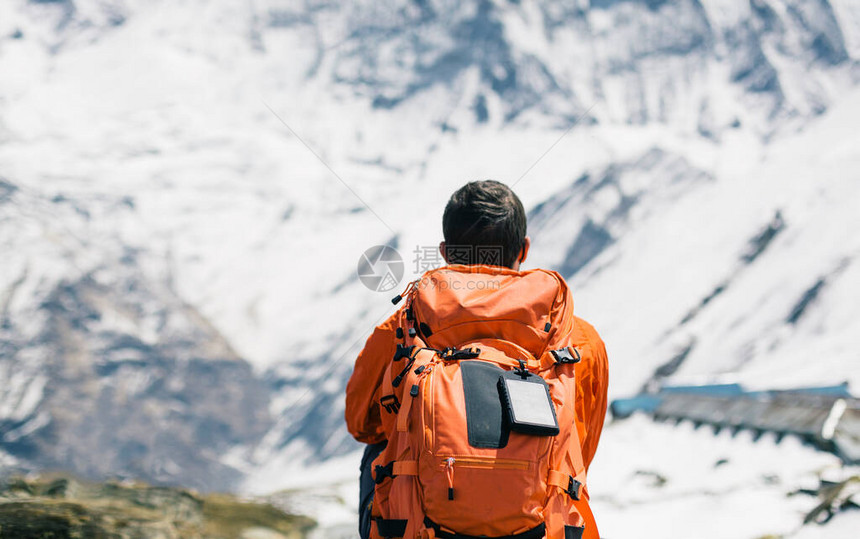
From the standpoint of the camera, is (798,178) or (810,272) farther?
(798,178)

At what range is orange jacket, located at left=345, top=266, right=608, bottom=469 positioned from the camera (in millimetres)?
3438

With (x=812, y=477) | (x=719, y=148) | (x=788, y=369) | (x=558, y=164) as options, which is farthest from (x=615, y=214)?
(x=812, y=477)

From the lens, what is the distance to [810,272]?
26469mm

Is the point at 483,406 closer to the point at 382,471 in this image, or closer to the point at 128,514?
the point at 382,471

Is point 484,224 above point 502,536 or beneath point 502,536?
above

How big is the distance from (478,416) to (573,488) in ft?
1.78

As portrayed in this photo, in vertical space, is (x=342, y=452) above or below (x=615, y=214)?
below

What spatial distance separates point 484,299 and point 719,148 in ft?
699

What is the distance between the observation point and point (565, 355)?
11.1 ft

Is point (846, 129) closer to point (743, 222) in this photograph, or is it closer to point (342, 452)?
point (743, 222)

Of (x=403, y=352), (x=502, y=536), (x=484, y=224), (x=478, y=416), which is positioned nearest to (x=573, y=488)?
(x=502, y=536)

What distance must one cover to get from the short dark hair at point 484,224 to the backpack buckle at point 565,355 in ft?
1.95

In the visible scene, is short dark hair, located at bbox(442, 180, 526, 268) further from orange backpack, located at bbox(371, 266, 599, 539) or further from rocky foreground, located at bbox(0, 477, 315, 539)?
rocky foreground, located at bbox(0, 477, 315, 539)

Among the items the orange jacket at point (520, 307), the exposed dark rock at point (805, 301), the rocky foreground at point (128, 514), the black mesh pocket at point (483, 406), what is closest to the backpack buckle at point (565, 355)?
the orange jacket at point (520, 307)
